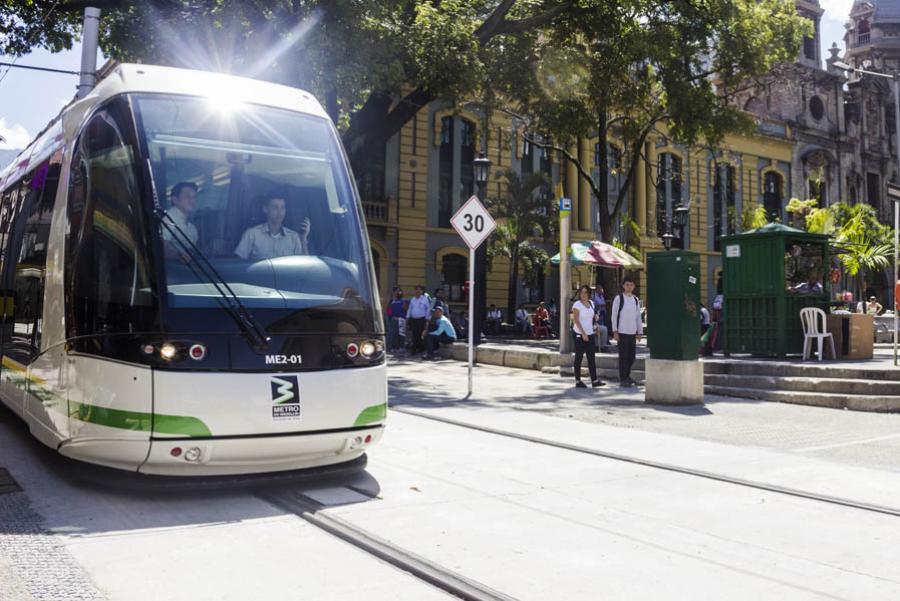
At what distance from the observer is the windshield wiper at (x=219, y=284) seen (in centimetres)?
500

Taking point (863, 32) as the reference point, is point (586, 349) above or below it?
below

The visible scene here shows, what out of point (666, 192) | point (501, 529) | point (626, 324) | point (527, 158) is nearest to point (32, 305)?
point (501, 529)

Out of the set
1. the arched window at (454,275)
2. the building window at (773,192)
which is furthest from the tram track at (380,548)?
the building window at (773,192)

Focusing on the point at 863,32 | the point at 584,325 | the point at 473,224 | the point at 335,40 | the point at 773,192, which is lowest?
the point at 584,325

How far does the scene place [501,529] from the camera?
4.57 metres

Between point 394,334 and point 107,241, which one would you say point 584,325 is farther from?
point 394,334

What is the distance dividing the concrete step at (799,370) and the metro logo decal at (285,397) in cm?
884

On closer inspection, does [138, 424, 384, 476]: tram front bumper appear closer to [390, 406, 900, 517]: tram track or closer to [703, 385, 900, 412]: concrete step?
[390, 406, 900, 517]: tram track

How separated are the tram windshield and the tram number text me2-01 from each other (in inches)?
7.7

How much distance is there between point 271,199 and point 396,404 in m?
5.15

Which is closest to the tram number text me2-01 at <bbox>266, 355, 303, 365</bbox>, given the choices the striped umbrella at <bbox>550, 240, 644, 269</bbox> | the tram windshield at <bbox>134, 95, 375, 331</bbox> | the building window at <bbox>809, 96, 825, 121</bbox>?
the tram windshield at <bbox>134, 95, 375, 331</bbox>

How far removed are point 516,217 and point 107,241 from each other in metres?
28.7

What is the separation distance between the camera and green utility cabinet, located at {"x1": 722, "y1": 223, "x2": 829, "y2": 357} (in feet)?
45.6

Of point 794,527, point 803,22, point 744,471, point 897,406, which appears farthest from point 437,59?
point 803,22
